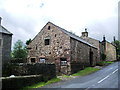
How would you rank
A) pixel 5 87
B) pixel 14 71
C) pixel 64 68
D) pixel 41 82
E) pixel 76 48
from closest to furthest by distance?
pixel 5 87 < pixel 41 82 < pixel 14 71 < pixel 64 68 < pixel 76 48

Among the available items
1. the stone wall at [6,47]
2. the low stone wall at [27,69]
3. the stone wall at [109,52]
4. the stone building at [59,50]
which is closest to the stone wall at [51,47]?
the stone building at [59,50]

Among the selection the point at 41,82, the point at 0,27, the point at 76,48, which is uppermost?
the point at 0,27

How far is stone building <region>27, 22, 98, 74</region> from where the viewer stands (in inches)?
878

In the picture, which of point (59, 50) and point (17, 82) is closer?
point (17, 82)

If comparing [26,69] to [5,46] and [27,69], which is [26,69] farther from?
[5,46]

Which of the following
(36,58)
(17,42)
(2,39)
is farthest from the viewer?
(17,42)

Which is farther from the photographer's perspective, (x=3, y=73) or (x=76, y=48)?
(x=76, y=48)

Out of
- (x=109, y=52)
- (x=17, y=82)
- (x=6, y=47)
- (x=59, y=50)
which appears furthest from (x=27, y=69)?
(x=109, y=52)

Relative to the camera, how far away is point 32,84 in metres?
13.7

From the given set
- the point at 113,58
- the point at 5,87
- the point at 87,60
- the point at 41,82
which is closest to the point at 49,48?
the point at 87,60

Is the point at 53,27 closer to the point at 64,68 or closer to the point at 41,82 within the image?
the point at 64,68

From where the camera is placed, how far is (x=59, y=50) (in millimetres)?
23531

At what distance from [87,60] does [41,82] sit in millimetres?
15744

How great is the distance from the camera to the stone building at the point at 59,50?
22.3m
